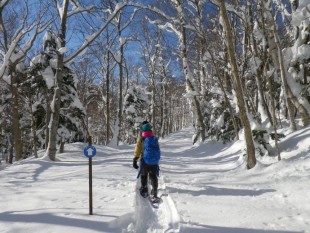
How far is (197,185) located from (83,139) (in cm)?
1634

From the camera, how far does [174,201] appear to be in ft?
20.1

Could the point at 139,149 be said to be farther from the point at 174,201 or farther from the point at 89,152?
the point at 89,152

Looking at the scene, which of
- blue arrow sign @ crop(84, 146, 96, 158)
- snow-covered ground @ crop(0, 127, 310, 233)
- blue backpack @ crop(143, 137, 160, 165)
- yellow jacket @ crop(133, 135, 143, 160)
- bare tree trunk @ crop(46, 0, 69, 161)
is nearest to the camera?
snow-covered ground @ crop(0, 127, 310, 233)

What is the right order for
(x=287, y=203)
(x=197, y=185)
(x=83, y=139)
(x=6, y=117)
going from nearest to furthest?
(x=287, y=203)
(x=197, y=185)
(x=83, y=139)
(x=6, y=117)

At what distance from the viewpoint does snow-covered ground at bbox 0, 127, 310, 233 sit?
4836 millimetres

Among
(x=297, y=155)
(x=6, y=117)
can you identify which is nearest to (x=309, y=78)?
(x=297, y=155)

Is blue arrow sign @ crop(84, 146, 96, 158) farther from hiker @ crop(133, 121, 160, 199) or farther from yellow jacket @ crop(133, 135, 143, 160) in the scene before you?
yellow jacket @ crop(133, 135, 143, 160)

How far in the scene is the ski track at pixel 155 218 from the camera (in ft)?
15.9

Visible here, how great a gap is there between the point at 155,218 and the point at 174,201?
79 centimetres

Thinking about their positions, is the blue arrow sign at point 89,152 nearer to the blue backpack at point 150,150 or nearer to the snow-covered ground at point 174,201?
the snow-covered ground at point 174,201

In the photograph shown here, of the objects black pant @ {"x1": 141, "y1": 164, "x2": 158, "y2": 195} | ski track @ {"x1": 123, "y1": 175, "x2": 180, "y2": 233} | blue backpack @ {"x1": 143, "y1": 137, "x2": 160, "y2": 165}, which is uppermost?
blue backpack @ {"x1": 143, "y1": 137, "x2": 160, "y2": 165}

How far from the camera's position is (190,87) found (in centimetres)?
2019

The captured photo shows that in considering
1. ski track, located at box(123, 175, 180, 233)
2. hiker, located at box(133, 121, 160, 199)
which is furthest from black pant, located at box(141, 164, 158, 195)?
ski track, located at box(123, 175, 180, 233)

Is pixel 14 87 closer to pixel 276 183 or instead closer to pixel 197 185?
pixel 197 185
